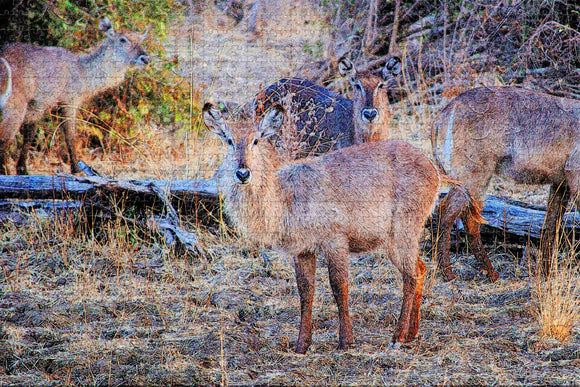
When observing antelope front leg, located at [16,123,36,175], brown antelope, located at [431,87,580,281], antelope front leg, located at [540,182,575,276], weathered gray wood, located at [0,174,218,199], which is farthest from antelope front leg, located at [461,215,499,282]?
antelope front leg, located at [16,123,36,175]

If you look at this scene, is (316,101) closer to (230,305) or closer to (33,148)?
(230,305)

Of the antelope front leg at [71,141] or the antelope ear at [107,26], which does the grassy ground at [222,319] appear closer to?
the antelope front leg at [71,141]

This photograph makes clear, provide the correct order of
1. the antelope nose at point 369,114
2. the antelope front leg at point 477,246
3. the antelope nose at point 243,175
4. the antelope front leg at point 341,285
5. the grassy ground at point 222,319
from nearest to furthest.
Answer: the grassy ground at point 222,319 → the antelope nose at point 243,175 → the antelope front leg at point 341,285 → the antelope front leg at point 477,246 → the antelope nose at point 369,114

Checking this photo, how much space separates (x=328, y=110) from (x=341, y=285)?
2.94 metres

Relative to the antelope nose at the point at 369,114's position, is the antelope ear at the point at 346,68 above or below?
above

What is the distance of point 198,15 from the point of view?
980 cm

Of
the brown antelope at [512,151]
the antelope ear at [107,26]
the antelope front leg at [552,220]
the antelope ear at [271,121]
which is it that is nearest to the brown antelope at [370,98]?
the brown antelope at [512,151]

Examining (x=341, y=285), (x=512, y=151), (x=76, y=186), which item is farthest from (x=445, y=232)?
(x=76, y=186)

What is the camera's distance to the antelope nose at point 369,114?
20.1 feet

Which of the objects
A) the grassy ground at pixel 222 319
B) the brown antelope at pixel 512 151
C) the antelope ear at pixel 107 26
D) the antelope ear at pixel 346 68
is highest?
the antelope ear at pixel 107 26

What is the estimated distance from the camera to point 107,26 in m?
8.35

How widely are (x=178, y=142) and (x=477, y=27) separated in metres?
4.18

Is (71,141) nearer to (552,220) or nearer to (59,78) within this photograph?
(59,78)

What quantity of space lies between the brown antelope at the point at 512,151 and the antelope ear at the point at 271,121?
232 centimetres
